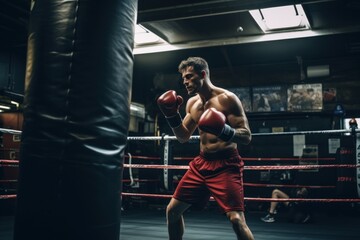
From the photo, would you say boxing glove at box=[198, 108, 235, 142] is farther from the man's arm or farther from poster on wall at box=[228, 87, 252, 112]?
poster on wall at box=[228, 87, 252, 112]

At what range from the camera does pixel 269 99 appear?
23.1 ft

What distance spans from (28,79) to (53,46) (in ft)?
0.50

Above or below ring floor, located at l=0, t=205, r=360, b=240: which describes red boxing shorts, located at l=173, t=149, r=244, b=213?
above

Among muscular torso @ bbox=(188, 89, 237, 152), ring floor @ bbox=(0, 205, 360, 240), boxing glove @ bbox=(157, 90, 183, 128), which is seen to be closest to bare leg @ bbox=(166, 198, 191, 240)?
muscular torso @ bbox=(188, 89, 237, 152)

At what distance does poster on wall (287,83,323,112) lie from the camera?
6773 mm

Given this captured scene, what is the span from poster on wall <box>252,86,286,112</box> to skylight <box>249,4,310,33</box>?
1714 mm

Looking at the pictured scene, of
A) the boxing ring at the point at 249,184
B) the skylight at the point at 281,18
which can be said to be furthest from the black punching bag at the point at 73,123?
the skylight at the point at 281,18

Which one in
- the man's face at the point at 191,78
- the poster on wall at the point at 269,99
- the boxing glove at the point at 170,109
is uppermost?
the poster on wall at the point at 269,99

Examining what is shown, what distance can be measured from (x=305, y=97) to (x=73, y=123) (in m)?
6.33

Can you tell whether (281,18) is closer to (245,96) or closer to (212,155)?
(245,96)

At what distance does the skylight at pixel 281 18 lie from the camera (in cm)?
490

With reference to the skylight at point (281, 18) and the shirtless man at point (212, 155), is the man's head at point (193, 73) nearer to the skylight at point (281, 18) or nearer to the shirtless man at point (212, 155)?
the shirtless man at point (212, 155)

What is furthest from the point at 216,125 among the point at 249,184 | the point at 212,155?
the point at 249,184

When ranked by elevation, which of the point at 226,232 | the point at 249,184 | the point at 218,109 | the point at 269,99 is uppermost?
the point at 269,99
